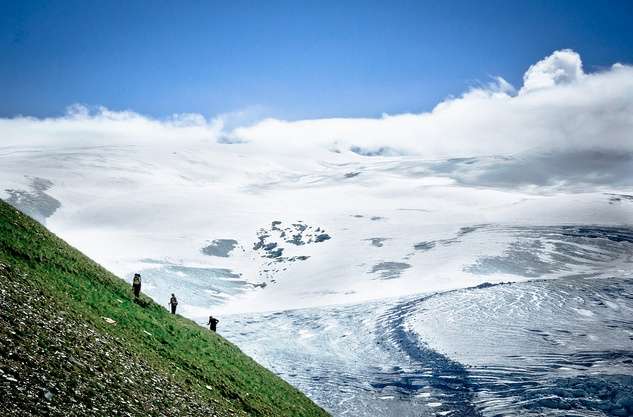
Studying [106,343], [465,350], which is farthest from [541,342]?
[106,343]

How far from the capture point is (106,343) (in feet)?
67.2

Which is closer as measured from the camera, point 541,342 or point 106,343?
point 106,343

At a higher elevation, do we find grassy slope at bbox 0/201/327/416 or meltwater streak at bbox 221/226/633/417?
grassy slope at bbox 0/201/327/416

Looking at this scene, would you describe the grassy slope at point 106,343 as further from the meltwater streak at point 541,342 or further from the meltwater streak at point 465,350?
the meltwater streak at point 541,342

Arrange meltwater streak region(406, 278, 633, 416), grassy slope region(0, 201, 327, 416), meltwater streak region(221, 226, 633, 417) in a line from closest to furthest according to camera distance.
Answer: grassy slope region(0, 201, 327, 416) < meltwater streak region(406, 278, 633, 416) < meltwater streak region(221, 226, 633, 417)

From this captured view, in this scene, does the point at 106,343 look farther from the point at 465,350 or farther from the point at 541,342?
the point at 541,342

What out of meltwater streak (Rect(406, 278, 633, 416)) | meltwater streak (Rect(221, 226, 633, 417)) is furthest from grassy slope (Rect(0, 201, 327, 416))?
meltwater streak (Rect(406, 278, 633, 416))

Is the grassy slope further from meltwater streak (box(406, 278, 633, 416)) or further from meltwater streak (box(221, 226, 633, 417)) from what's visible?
meltwater streak (box(406, 278, 633, 416))

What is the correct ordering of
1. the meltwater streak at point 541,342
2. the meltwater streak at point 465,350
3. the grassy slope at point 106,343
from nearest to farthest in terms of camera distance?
the grassy slope at point 106,343 < the meltwater streak at point 541,342 < the meltwater streak at point 465,350

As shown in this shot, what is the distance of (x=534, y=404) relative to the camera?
9762 cm

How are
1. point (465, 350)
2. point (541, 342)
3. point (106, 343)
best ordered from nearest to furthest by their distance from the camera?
point (106, 343) → point (465, 350) → point (541, 342)

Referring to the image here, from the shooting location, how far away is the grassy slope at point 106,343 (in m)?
16.5

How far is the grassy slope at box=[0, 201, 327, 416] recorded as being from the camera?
54.0 ft

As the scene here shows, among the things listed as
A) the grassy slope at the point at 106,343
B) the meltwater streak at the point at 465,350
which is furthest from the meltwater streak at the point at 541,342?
the grassy slope at the point at 106,343
